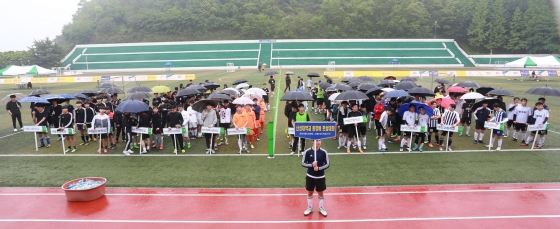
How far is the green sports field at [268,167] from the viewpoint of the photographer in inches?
397

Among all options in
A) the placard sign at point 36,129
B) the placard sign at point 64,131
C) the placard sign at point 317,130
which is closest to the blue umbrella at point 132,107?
the placard sign at point 64,131

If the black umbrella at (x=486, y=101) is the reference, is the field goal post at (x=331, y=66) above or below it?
above

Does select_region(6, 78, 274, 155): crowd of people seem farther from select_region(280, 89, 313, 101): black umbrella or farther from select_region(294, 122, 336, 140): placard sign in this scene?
select_region(294, 122, 336, 140): placard sign

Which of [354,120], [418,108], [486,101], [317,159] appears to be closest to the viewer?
[317,159]

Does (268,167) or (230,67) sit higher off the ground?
(230,67)

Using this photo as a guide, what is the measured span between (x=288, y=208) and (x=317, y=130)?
222 cm

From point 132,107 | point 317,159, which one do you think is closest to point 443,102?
point 317,159

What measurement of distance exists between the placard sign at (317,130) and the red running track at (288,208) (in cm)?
157

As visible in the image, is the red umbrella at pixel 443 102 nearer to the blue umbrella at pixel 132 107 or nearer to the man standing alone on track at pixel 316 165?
the man standing alone on track at pixel 316 165

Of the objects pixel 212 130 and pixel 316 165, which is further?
pixel 212 130

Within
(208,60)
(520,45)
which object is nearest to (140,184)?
(208,60)

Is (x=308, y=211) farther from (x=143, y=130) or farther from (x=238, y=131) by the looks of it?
(x=143, y=130)

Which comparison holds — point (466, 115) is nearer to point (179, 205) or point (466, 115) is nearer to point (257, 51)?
point (179, 205)

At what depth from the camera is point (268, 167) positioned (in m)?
11.2
